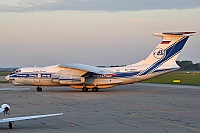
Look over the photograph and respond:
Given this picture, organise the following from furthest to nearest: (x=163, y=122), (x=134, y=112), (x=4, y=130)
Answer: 1. (x=134, y=112)
2. (x=163, y=122)
3. (x=4, y=130)

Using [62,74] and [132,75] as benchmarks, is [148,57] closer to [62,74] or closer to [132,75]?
[132,75]

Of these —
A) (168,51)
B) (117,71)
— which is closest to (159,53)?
(168,51)

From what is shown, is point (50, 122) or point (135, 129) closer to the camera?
point (135, 129)

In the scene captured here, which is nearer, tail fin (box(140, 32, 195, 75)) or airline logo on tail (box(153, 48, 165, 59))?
tail fin (box(140, 32, 195, 75))

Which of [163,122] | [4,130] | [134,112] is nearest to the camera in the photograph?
[4,130]

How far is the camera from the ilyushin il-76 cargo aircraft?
48.1 m

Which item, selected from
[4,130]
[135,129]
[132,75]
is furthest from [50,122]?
[132,75]

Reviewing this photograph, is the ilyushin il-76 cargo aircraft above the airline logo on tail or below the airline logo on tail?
below

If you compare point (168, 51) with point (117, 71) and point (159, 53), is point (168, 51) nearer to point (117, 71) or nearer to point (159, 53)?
point (159, 53)

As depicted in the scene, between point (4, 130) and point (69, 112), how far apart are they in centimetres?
831

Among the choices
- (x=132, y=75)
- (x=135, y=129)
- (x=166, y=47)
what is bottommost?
(x=135, y=129)

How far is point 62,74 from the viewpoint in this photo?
49.0 meters

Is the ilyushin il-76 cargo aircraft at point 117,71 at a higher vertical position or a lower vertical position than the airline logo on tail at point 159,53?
lower

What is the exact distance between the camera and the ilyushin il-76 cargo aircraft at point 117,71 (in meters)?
48.1
